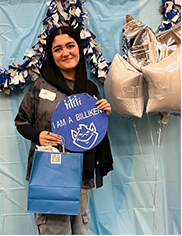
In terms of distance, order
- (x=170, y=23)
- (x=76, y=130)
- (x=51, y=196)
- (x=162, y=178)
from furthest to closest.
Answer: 1. (x=162, y=178)
2. (x=170, y=23)
3. (x=76, y=130)
4. (x=51, y=196)

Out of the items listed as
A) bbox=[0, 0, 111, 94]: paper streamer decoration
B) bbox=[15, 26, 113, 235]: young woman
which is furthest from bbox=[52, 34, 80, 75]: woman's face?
bbox=[0, 0, 111, 94]: paper streamer decoration

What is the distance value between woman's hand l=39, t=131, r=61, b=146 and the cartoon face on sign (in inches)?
3.6

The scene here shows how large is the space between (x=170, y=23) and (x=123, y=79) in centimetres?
65

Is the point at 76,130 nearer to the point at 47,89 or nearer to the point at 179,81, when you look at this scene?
the point at 47,89

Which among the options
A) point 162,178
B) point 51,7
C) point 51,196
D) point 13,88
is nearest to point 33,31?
point 51,7

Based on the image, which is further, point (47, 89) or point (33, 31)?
point (33, 31)

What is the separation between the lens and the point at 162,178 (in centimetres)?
175

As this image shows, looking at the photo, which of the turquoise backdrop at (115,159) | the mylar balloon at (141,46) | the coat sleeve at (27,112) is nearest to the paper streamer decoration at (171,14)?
the turquoise backdrop at (115,159)

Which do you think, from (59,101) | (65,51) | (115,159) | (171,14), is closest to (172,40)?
(171,14)

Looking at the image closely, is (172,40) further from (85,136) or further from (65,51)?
(85,136)

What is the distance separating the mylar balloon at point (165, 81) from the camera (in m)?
1.22

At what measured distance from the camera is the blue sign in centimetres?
128

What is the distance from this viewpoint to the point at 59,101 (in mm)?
1327

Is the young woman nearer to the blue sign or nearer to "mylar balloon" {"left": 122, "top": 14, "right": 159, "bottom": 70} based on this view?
the blue sign
